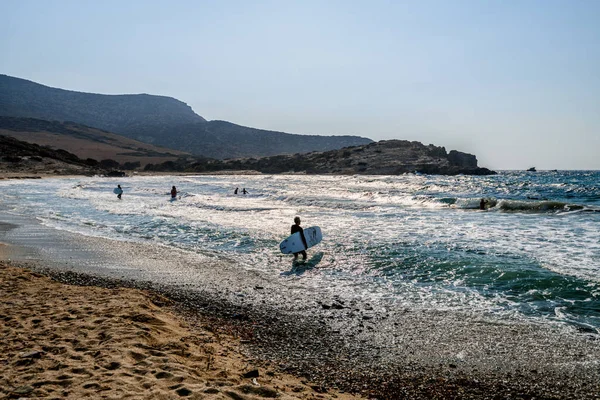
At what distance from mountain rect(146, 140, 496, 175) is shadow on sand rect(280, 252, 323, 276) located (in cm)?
10565

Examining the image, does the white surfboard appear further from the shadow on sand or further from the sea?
the shadow on sand

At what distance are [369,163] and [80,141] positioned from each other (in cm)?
12365

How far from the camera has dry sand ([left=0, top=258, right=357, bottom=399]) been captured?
462cm

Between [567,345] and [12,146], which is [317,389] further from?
[12,146]

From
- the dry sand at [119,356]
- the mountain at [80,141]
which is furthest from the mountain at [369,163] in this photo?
the dry sand at [119,356]

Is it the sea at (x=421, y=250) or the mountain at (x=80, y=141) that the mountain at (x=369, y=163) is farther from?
the sea at (x=421, y=250)

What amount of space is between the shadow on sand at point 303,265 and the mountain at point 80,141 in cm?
13751

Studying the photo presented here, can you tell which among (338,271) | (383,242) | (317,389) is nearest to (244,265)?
(338,271)

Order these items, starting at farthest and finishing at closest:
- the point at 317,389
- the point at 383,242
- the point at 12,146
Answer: the point at 12,146 < the point at 383,242 < the point at 317,389

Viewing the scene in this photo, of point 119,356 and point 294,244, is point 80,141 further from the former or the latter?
point 119,356

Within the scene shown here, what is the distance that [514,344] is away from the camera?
720 cm

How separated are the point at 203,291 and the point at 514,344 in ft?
22.2

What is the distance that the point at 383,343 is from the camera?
23.4 ft

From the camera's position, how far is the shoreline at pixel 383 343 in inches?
225
